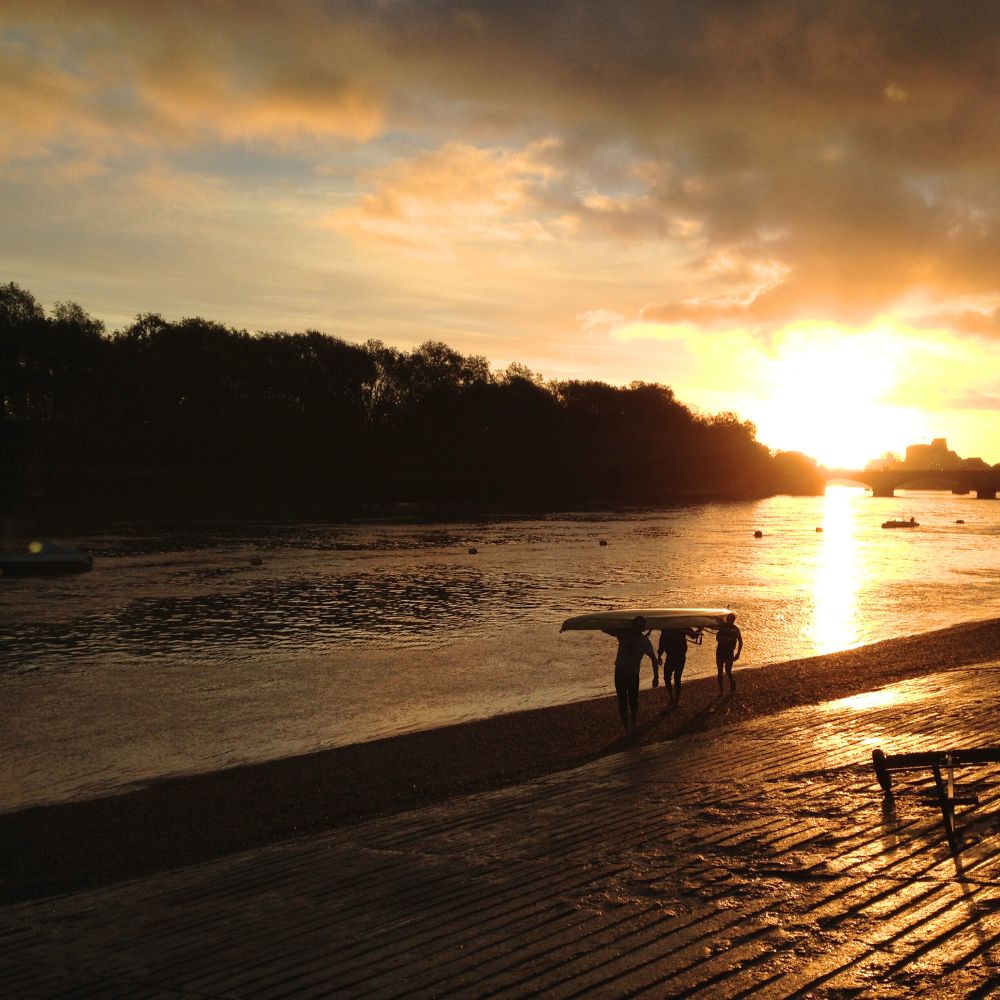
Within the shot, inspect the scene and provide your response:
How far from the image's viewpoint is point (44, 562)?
53.4 meters

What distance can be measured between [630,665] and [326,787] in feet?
19.5

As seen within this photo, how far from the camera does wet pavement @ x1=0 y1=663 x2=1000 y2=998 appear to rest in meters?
7.46

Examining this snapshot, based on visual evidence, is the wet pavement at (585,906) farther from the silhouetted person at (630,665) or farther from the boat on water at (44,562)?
the boat on water at (44,562)

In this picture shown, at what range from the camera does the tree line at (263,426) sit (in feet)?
375

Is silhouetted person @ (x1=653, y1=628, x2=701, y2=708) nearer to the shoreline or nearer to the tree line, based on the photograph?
the shoreline

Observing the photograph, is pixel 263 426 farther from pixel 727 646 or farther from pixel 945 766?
pixel 945 766

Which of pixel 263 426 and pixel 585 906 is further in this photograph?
pixel 263 426

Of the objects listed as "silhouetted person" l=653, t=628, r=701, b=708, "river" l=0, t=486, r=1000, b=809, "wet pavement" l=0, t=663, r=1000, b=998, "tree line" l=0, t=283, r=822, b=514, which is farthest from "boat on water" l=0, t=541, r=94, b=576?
"tree line" l=0, t=283, r=822, b=514

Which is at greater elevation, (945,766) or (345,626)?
(945,766)

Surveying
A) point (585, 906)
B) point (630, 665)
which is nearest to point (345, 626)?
point (630, 665)

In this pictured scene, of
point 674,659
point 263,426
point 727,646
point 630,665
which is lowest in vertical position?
point 674,659

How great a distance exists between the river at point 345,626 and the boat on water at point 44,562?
122cm

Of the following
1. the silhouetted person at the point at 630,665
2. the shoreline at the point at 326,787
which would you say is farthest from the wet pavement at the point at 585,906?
the silhouetted person at the point at 630,665

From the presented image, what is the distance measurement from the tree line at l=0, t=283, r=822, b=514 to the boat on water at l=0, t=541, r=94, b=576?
59.3 meters
